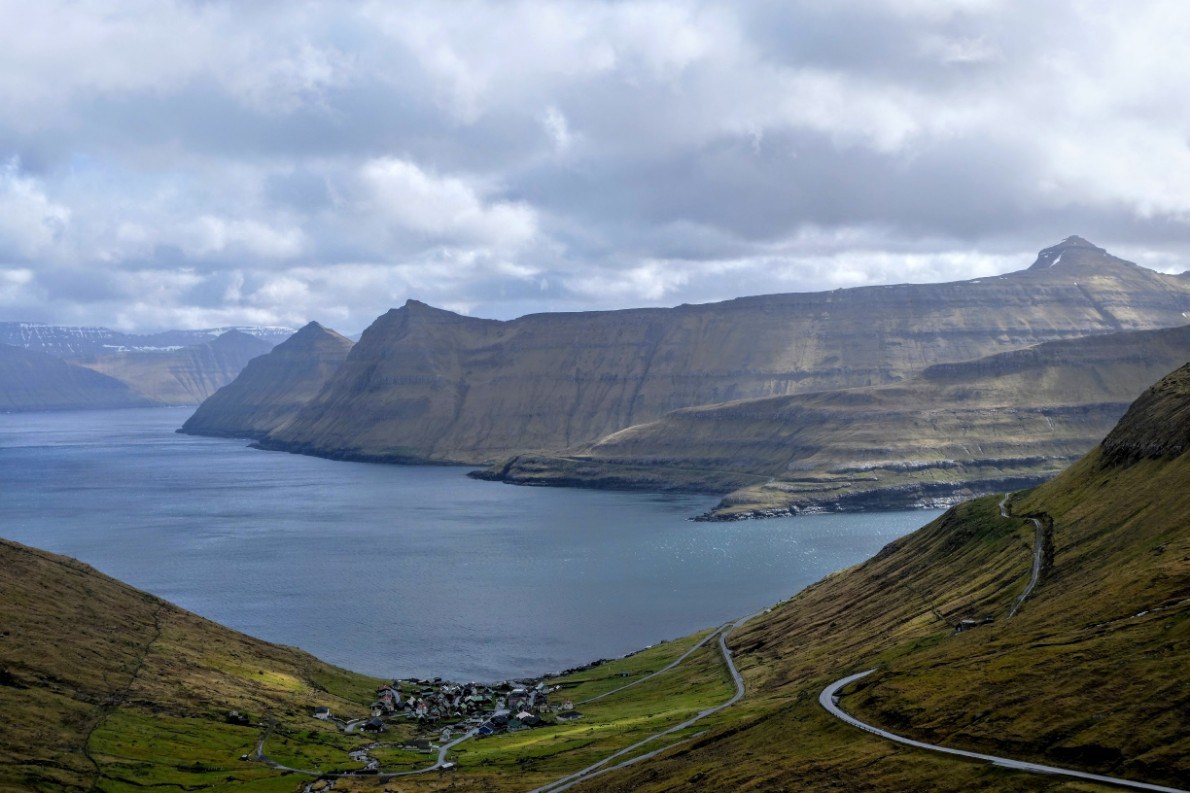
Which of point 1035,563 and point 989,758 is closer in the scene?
point 989,758

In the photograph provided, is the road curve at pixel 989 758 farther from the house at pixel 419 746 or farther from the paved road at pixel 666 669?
the paved road at pixel 666 669

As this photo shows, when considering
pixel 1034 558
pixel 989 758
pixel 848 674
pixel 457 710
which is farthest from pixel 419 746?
pixel 1034 558

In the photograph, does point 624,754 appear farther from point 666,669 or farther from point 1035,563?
point 1035,563

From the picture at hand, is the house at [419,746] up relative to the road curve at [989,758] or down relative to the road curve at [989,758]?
down

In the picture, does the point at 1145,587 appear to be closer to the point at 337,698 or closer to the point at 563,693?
the point at 563,693

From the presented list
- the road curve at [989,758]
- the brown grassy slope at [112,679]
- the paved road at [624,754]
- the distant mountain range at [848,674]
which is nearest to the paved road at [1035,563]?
the distant mountain range at [848,674]

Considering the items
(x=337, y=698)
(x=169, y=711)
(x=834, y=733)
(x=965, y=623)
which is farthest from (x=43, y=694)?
(x=965, y=623)
